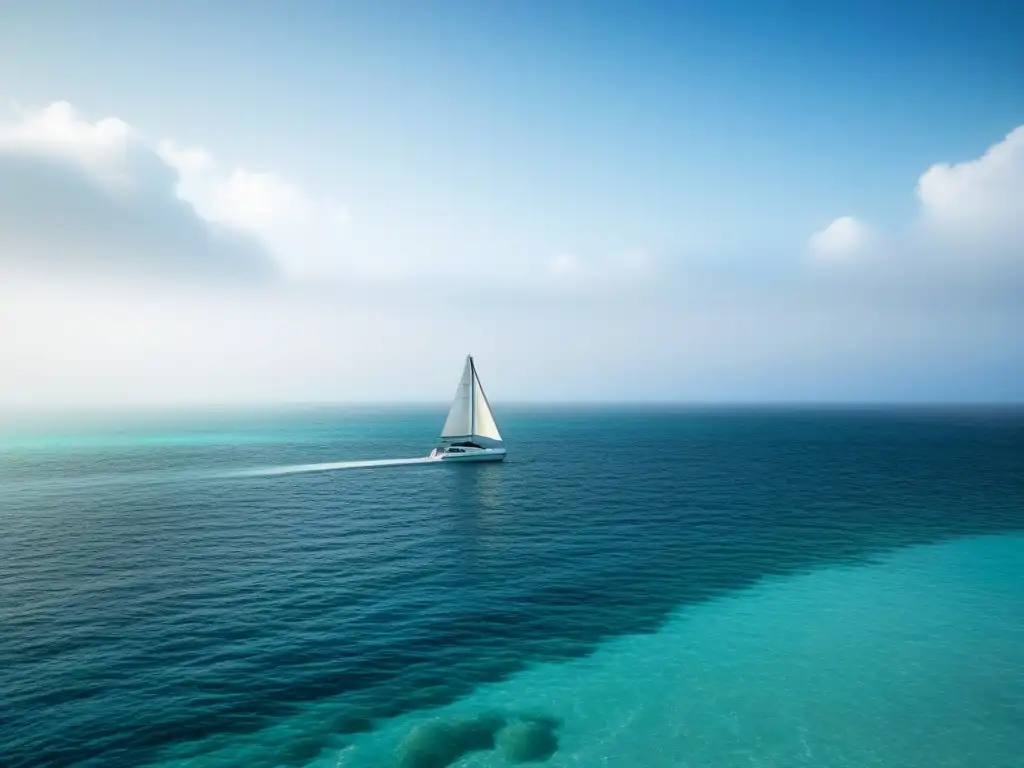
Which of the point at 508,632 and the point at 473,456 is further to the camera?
the point at 473,456

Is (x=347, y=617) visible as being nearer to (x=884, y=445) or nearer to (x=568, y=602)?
(x=568, y=602)

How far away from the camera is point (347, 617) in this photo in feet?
145

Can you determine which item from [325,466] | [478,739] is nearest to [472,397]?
[325,466]

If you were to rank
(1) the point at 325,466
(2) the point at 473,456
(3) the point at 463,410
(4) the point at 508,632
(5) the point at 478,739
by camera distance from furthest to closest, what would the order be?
(3) the point at 463,410 < (2) the point at 473,456 < (1) the point at 325,466 < (4) the point at 508,632 < (5) the point at 478,739

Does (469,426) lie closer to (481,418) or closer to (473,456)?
(481,418)

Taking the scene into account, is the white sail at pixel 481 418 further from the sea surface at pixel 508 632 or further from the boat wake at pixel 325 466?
the sea surface at pixel 508 632

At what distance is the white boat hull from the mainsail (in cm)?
381

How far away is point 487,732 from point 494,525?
45545 mm

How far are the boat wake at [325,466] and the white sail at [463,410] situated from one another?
8727mm

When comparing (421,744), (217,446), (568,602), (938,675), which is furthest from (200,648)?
(217,446)

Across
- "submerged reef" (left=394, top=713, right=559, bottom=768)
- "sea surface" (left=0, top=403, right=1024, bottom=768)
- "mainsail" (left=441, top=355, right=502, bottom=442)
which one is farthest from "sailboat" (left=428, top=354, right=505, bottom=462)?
"submerged reef" (left=394, top=713, right=559, bottom=768)

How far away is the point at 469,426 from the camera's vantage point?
445ft

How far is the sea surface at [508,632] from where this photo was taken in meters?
29.3

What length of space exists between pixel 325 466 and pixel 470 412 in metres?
36.4
